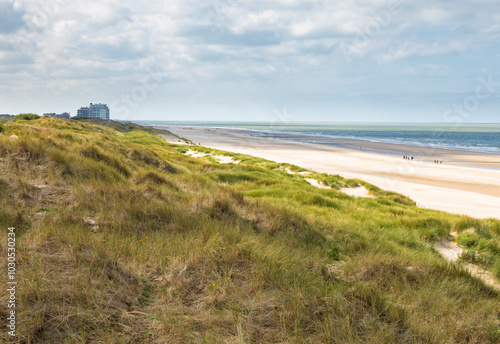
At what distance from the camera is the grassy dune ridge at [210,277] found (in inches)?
133

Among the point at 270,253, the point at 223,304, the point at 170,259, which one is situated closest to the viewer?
the point at 223,304

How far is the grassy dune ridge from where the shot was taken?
11.1ft

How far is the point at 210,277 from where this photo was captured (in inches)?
171

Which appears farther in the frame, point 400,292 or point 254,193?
point 254,193

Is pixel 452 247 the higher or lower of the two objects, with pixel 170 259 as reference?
lower

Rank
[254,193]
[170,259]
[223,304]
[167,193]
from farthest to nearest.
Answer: [254,193] → [167,193] → [170,259] → [223,304]

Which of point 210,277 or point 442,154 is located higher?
point 442,154

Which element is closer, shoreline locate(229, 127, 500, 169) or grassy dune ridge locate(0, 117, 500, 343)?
grassy dune ridge locate(0, 117, 500, 343)

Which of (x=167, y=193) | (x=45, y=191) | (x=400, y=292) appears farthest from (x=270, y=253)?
(x=45, y=191)

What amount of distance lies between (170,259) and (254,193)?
8654 mm

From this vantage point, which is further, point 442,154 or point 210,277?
point 442,154

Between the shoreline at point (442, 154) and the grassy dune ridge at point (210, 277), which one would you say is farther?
the shoreline at point (442, 154)

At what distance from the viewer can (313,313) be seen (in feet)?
12.2

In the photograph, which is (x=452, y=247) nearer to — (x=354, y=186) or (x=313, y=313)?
(x=313, y=313)
